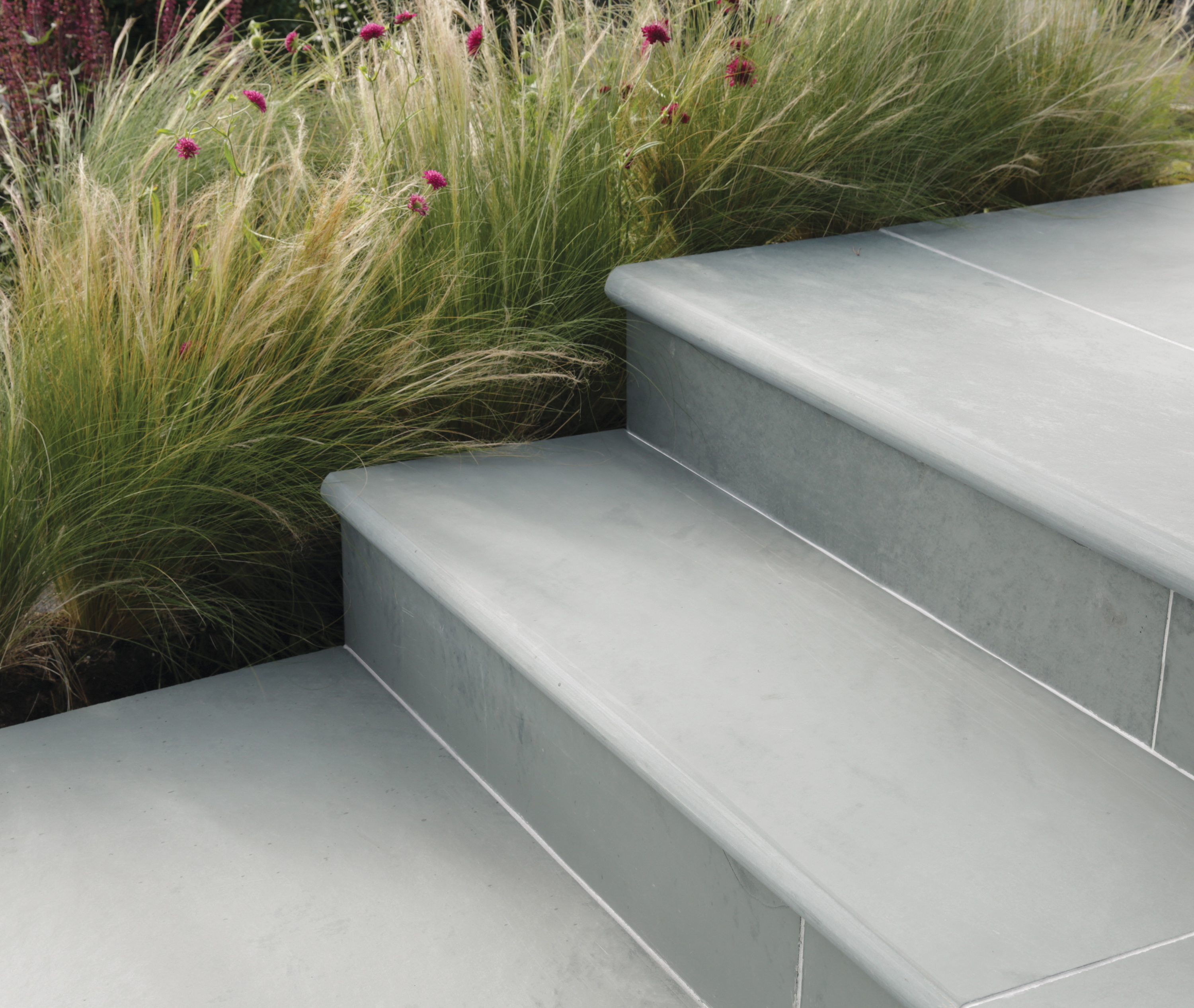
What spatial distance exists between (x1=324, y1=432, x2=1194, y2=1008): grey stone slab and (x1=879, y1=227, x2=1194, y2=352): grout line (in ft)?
2.00

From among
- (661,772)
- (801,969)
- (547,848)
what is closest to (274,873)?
(547,848)

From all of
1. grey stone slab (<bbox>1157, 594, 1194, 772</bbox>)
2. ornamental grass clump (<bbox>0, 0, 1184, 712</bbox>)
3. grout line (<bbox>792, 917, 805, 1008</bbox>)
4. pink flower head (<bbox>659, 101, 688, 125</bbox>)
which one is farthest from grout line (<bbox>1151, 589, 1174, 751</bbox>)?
pink flower head (<bbox>659, 101, 688, 125</bbox>)

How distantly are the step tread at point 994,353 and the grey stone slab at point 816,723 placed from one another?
0.22 meters

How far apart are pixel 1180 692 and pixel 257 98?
1612 mm

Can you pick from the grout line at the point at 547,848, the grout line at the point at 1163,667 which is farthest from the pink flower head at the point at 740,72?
the grout line at the point at 1163,667

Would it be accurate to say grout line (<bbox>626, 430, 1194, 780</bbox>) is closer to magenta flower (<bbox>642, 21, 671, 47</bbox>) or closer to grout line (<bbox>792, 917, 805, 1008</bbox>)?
grout line (<bbox>792, 917, 805, 1008</bbox>)

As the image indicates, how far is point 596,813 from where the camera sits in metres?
1.57

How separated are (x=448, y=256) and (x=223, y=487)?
0.55 meters

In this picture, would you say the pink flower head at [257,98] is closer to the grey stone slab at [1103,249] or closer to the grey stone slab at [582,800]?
the grey stone slab at [582,800]

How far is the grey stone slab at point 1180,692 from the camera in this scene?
4.46 feet

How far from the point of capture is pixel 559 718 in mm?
1605

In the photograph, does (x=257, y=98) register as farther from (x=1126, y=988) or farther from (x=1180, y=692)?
(x=1126, y=988)

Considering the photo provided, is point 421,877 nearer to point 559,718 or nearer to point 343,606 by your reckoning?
point 559,718

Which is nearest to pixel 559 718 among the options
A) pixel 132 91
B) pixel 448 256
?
pixel 448 256
